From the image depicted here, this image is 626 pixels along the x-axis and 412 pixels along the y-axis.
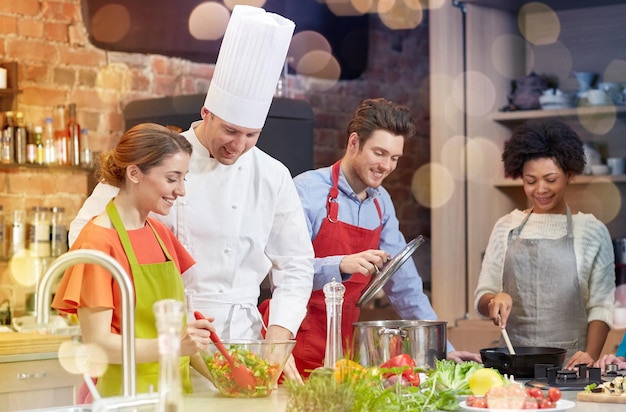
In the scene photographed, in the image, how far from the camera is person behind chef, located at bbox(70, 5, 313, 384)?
2.67 meters

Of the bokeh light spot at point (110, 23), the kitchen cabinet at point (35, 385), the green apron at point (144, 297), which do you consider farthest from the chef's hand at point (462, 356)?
the bokeh light spot at point (110, 23)

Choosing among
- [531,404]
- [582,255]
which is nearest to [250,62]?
[531,404]

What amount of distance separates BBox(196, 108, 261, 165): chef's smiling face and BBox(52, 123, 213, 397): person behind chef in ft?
0.64

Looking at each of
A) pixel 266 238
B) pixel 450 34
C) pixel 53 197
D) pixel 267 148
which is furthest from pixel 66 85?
pixel 266 238

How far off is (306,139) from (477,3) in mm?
1086

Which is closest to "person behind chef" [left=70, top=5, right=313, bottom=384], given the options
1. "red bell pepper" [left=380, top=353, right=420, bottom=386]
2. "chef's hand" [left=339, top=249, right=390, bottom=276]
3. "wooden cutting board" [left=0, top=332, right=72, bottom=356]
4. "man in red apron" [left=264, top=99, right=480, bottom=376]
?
"chef's hand" [left=339, top=249, right=390, bottom=276]

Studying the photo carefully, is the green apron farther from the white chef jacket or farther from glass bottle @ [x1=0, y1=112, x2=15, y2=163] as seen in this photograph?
glass bottle @ [x1=0, y1=112, x2=15, y2=163]

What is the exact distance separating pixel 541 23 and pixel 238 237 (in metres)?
2.71

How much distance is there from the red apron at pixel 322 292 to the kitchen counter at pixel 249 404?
0.88 m

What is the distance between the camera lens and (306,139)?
4.30 meters

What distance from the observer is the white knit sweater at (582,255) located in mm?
3289

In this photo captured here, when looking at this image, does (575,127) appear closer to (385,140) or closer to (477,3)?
(477,3)

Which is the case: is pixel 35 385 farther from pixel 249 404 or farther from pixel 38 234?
pixel 249 404

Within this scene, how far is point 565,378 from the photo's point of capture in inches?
93.4
